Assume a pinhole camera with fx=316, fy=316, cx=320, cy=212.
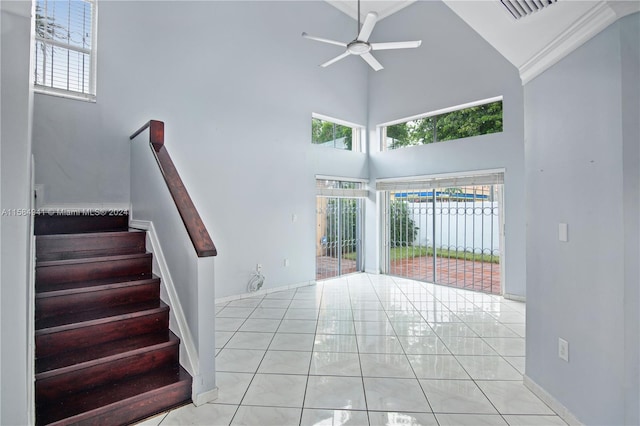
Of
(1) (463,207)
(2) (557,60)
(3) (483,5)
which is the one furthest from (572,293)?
(1) (463,207)

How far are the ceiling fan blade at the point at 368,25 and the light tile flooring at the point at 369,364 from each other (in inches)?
131

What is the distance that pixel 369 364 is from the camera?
2732 mm

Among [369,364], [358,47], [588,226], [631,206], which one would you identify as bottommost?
[369,364]

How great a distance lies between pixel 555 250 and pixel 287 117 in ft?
13.7

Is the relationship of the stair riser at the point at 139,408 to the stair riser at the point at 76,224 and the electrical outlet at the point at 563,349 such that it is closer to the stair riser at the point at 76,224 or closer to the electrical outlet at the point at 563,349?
the stair riser at the point at 76,224

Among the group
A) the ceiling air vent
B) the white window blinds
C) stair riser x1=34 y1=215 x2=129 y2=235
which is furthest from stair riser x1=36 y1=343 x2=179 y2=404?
the white window blinds

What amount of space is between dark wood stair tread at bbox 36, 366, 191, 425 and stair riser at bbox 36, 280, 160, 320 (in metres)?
0.60

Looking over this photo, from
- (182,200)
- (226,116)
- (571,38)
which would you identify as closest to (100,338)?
(182,200)

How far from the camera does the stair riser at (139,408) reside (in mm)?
1762

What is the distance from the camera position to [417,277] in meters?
6.01

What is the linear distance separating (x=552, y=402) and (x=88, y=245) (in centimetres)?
372

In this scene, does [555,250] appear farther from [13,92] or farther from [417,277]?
[417,277]

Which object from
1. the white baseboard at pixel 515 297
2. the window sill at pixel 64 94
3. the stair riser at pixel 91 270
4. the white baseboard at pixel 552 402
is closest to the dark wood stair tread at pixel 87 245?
the stair riser at pixel 91 270

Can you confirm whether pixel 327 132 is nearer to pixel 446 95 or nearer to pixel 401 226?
pixel 446 95
